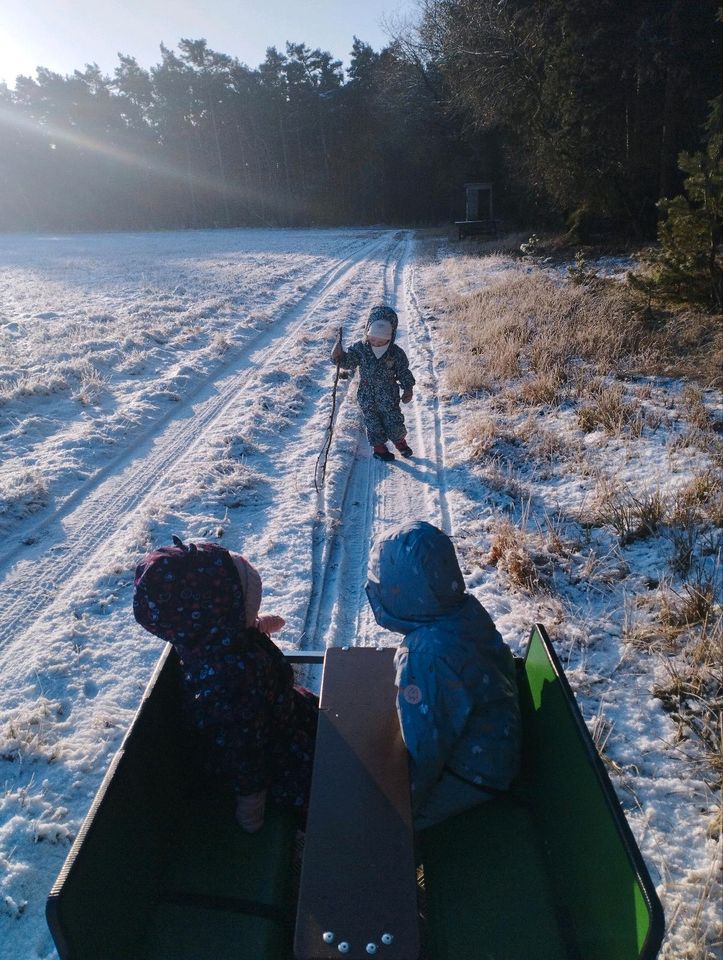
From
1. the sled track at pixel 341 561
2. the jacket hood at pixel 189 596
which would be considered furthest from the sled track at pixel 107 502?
the jacket hood at pixel 189 596

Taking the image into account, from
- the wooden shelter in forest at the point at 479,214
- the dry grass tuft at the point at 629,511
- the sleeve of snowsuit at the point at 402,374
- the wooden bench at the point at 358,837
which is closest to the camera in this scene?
the wooden bench at the point at 358,837

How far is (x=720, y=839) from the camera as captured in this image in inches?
87.8

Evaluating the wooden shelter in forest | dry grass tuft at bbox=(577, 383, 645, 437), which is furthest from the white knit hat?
the wooden shelter in forest

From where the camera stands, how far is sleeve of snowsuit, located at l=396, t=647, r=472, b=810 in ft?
6.82

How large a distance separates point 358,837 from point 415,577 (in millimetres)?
893

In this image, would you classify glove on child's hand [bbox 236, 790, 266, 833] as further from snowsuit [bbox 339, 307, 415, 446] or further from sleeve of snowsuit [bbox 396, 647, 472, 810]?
snowsuit [bbox 339, 307, 415, 446]

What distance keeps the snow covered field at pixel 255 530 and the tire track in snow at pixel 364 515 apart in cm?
2

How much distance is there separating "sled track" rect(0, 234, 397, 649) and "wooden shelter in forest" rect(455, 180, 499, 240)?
23.2 meters

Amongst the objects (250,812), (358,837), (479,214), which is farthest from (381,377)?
(479,214)

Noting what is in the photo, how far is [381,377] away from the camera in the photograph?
6.03 metres

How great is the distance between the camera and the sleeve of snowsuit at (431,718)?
2080 mm

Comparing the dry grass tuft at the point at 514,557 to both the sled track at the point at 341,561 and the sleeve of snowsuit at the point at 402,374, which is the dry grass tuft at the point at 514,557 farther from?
the sleeve of snowsuit at the point at 402,374

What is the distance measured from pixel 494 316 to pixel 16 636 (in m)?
9.36

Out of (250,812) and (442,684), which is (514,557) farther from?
(250,812)
